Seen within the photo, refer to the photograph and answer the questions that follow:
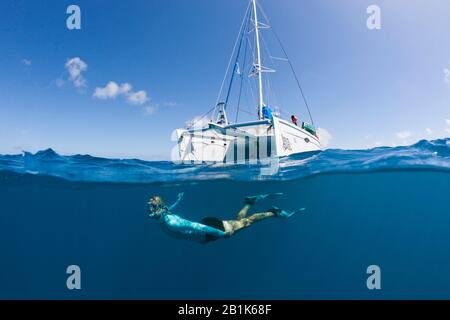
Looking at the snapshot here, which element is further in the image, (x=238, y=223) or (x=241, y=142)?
(x=241, y=142)

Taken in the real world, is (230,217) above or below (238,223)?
below

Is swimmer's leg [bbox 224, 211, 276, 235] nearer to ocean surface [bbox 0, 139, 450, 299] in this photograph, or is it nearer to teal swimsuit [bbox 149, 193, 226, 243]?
teal swimsuit [bbox 149, 193, 226, 243]

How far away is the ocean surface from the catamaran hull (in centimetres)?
131

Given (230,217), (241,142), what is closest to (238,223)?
(241,142)

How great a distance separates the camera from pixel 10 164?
17.0 m

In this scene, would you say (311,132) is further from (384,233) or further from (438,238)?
(438,238)

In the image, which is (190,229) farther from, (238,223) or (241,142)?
(241,142)

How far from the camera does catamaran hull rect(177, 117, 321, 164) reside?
42.1 ft

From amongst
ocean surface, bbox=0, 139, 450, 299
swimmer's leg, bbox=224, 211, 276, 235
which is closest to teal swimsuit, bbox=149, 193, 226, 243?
swimmer's leg, bbox=224, 211, 276, 235

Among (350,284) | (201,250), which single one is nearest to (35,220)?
(201,250)

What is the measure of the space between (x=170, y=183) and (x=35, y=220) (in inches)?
927

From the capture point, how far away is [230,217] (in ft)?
94.6

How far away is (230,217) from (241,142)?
16725 mm

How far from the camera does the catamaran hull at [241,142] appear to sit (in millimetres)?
12836
